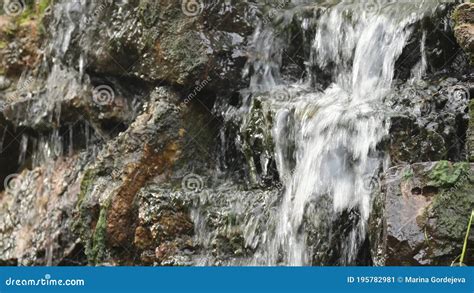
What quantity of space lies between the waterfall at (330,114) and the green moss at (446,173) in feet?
2.01

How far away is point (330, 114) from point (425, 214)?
125 centimetres

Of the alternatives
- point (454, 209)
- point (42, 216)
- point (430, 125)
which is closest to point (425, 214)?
point (454, 209)

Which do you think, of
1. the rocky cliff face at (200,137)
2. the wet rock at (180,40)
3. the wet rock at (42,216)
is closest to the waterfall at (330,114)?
the rocky cliff face at (200,137)

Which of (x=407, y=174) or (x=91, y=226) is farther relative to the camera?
(x=91, y=226)

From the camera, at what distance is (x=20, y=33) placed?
8469 mm

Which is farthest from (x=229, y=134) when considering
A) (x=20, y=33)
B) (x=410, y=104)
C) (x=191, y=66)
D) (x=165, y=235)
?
(x=20, y=33)

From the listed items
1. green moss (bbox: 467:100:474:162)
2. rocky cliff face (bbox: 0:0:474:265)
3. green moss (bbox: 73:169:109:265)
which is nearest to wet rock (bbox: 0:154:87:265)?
rocky cliff face (bbox: 0:0:474:265)

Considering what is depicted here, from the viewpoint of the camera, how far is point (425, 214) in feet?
13.1

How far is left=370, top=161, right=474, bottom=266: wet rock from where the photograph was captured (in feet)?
12.8

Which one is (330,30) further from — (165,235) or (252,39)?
(165,235)

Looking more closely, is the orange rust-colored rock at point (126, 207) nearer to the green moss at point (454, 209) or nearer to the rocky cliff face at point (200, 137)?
the rocky cliff face at point (200, 137)

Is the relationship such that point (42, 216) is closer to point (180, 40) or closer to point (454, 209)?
point (180, 40)

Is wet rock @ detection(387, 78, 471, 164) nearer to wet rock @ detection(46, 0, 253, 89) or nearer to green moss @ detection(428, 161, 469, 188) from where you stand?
green moss @ detection(428, 161, 469, 188)

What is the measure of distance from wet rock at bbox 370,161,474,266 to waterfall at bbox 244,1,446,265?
50cm
